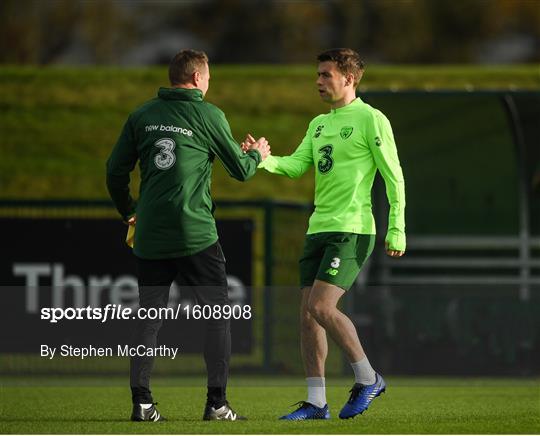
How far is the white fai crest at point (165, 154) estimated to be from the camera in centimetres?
827

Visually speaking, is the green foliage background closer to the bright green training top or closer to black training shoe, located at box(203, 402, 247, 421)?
the bright green training top

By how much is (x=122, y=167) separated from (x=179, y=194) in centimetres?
40

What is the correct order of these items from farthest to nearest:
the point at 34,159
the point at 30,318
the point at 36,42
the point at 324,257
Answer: the point at 36,42 < the point at 34,159 < the point at 30,318 < the point at 324,257

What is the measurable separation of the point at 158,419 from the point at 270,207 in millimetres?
5613

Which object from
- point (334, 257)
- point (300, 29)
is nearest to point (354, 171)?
point (334, 257)

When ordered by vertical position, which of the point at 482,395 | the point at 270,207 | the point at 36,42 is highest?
the point at 36,42

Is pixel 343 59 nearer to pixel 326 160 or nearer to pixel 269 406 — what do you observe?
pixel 326 160

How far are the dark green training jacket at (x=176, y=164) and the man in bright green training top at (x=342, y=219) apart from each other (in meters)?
0.48

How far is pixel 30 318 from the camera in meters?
13.4

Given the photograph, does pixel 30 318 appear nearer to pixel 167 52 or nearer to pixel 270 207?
pixel 270 207

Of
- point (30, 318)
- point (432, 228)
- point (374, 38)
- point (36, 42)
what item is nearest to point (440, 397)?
point (30, 318)

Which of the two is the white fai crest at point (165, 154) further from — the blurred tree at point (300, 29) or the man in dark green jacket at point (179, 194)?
the blurred tree at point (300, 29)

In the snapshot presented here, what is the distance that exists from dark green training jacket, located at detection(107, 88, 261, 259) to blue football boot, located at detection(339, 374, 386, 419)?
1181 mm

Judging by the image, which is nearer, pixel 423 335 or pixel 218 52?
pixel 423 335
